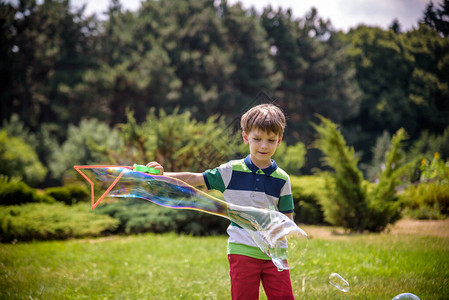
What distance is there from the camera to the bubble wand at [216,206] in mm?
2598

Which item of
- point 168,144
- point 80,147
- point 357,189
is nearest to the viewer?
point 357,189

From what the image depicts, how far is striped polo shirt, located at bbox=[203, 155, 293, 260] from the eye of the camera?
2.74 meters

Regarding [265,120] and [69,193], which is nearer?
[265,120]

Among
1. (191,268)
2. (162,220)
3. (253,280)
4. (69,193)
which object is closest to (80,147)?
(69,193)

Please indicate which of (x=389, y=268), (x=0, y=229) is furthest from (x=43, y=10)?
(x=389, y=268)

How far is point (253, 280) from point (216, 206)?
55 cm

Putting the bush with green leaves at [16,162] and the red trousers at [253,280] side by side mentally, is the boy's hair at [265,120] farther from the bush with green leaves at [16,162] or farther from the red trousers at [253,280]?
the bush with green leaves at [16,162]

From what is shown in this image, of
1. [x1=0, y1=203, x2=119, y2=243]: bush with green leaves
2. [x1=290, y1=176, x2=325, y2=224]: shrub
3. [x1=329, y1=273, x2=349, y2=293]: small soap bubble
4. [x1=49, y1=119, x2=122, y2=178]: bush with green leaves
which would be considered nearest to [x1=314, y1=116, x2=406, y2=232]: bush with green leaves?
[x1=290, y1=176, x2=325, y2=224]: shrub

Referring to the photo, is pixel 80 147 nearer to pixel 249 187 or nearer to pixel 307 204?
pixel 307 204

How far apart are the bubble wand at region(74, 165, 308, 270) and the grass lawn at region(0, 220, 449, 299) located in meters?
1.46

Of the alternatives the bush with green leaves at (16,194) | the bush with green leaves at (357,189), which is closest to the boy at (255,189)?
the bush with green leaves at (357,189)

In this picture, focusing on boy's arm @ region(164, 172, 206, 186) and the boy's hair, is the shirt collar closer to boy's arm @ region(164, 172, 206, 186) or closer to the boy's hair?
the boy's hair

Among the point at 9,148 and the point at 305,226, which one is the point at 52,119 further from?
the point at 305,226

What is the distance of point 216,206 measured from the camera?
283 cm
